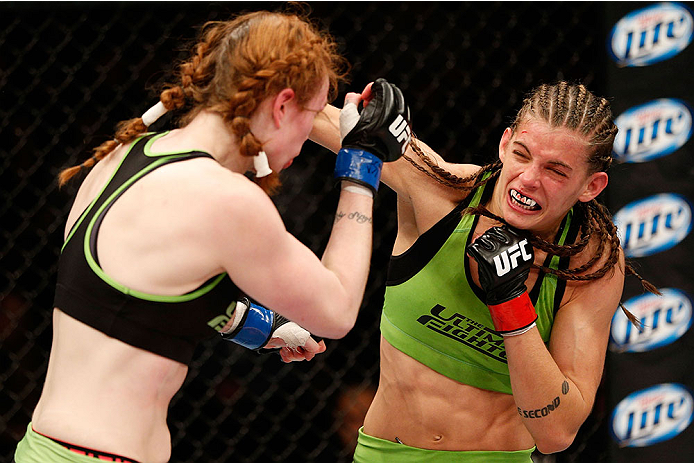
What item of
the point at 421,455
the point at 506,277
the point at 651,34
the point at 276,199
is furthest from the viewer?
the point at 276,199

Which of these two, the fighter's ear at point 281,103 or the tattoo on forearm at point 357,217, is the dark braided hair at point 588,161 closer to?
the tattoo on forearm at point 357,217

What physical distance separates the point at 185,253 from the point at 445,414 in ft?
2.51

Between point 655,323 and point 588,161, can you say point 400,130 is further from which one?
point 655,323

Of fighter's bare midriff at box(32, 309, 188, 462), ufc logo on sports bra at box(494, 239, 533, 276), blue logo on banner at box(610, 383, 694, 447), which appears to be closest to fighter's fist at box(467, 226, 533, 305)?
ufc logo on sports bra at box(494, 239, 533, 276)

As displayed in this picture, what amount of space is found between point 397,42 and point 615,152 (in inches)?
32.9

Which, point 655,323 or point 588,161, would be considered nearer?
point 588,161

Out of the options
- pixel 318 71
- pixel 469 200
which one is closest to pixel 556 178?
pixel 469 200

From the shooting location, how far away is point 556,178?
4.80ft

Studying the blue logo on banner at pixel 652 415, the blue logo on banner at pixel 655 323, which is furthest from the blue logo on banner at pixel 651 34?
the blue logo on banner at pixel 652 415

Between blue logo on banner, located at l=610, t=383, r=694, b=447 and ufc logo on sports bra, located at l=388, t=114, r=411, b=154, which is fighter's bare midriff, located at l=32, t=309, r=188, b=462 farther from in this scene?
blue logo on banner, located at l=610, t=383, r=694, b=447

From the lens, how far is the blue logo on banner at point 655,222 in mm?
2523

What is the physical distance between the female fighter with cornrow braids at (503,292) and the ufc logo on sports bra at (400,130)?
257 millimetres

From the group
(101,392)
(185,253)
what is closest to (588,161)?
(185,253)

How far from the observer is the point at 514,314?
143 cm
